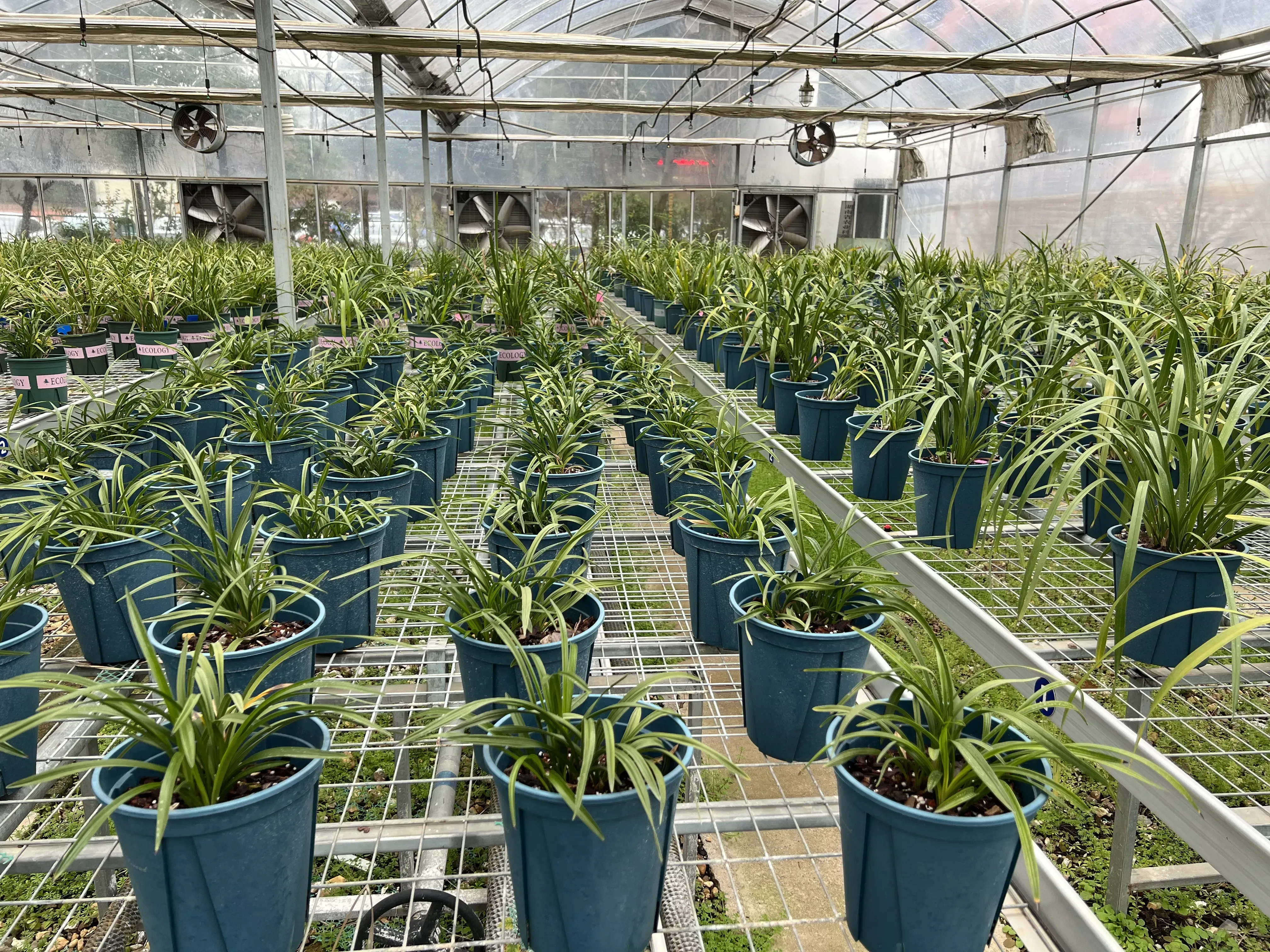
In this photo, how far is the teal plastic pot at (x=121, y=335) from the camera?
4680 millimetres

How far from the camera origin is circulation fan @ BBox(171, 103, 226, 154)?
860 centimetres

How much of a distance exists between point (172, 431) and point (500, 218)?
44.0 feet

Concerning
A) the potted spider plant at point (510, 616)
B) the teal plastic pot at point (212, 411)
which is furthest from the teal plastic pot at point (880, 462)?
the teal plastic pot at point (212, 411)

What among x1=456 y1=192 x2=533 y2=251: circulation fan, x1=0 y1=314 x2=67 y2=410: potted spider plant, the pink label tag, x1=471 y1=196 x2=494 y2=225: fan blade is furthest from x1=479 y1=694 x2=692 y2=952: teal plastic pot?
x1=456 y1=192 x2=533 y2=251: circulation fan

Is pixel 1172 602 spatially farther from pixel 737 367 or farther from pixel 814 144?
pixel 814 144

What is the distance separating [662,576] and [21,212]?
17.0 meters

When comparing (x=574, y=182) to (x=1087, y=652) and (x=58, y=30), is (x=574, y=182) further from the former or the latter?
(x=1087, y=652)

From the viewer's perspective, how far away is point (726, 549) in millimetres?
2027

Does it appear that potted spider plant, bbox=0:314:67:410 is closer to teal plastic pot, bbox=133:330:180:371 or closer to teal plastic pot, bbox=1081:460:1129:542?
teal plastic pot, bbox=133:330:180:371

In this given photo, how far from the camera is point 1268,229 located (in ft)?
25.8

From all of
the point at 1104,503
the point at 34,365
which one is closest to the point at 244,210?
the point at 34,365

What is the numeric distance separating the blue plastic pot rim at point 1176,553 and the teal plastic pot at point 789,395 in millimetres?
1706

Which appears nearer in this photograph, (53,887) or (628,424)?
(53,887)

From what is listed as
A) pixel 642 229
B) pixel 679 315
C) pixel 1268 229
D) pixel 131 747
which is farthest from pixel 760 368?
pixel 642 229
